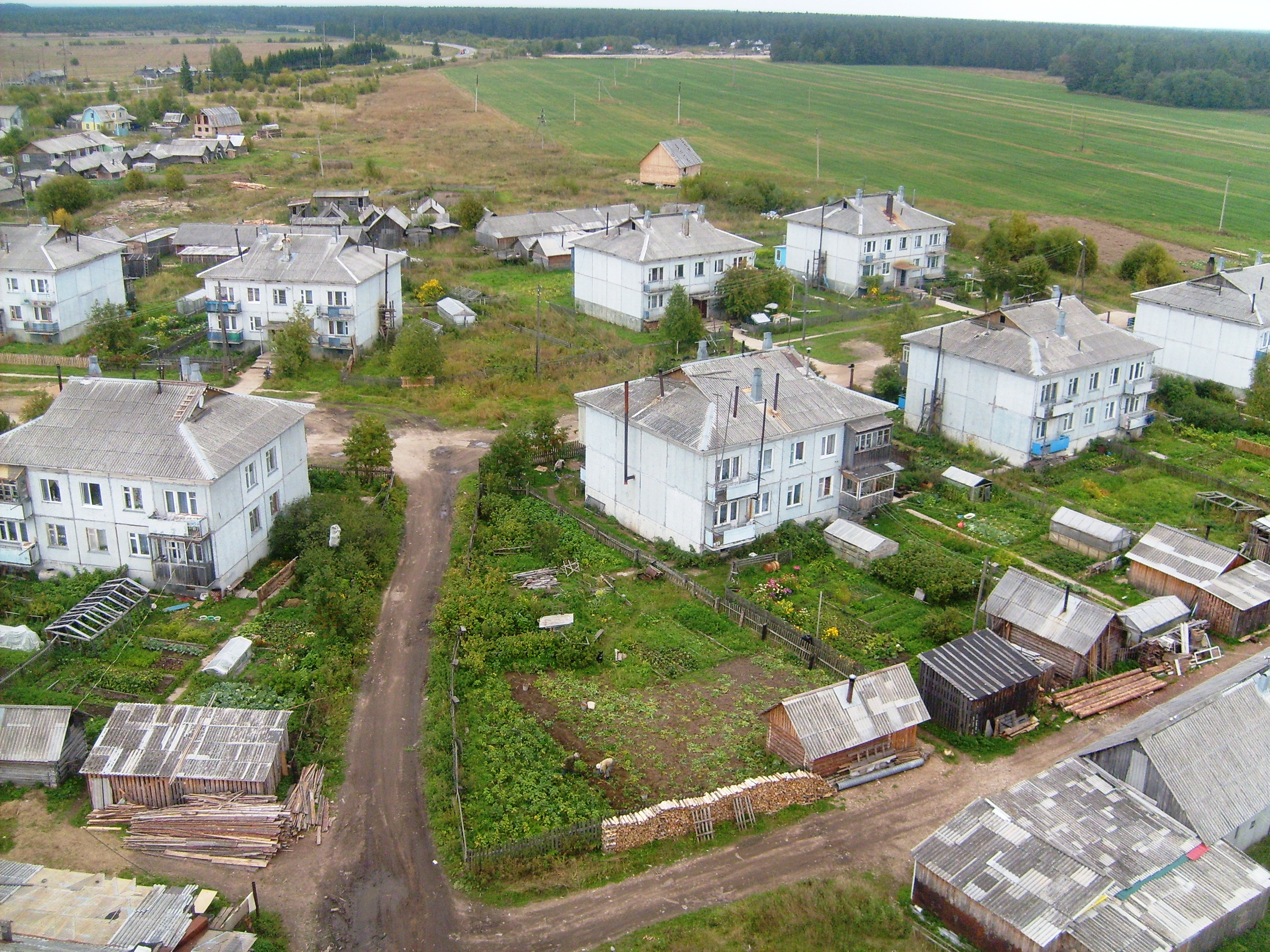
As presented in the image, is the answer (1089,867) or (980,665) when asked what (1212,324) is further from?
(1089,867)

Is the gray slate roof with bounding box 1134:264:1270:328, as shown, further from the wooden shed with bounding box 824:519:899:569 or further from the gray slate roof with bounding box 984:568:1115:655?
the gray slate roof with bounding box 984:568:1115:655

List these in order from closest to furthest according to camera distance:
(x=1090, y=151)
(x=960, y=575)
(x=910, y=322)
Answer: (x=960, y=575), (x=910, y=322), (x=1090, y=151)

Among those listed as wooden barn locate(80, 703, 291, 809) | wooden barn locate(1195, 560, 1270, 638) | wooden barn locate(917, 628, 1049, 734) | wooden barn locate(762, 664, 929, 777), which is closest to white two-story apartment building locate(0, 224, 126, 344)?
wooden barn locate(80, 703, 291, 809)

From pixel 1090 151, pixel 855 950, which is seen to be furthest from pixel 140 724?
pixel 1090 151

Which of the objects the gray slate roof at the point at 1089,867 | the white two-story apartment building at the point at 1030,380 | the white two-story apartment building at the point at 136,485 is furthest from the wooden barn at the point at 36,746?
the white two-story apartment building at the point at 1030,380

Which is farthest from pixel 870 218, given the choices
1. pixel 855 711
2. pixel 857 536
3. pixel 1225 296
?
pixel 855 711

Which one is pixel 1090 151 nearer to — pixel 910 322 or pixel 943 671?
pixel 910 322
